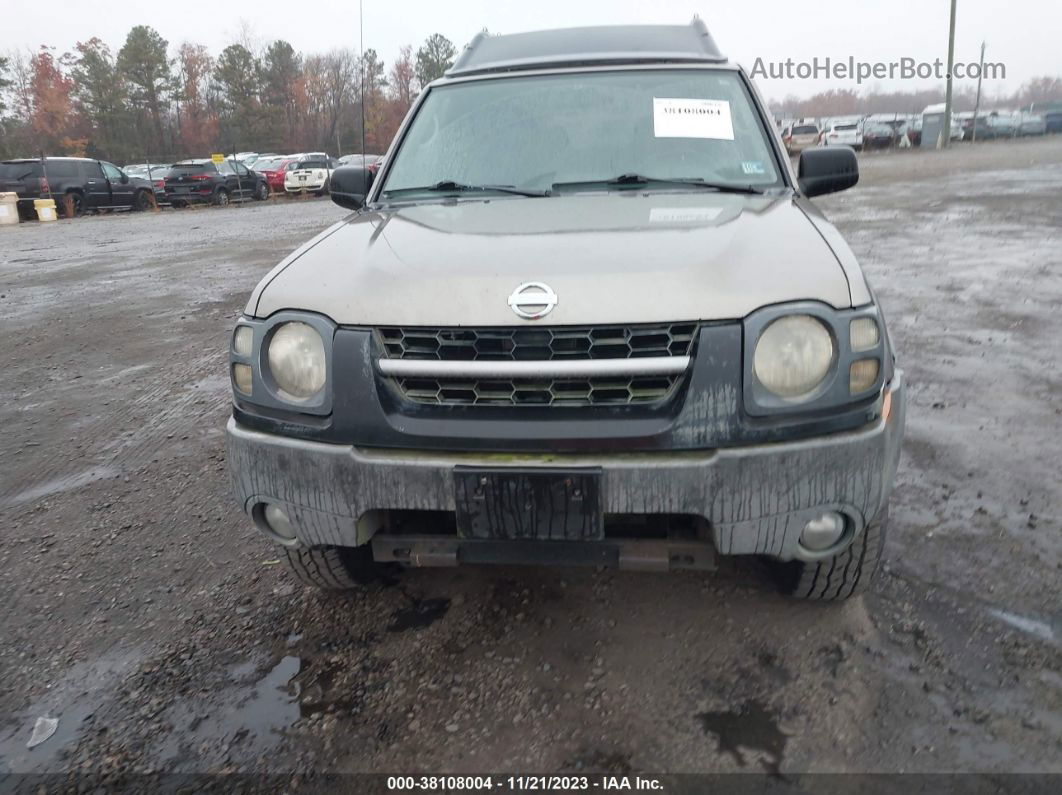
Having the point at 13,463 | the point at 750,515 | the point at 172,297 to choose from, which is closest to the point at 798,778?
the point at 750,515

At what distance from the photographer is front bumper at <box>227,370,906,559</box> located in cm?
202

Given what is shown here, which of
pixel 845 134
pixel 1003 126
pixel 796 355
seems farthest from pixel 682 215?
pixel 1003 126

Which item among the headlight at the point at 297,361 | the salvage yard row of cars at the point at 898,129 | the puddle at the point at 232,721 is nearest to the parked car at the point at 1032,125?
the salvage yard row of cars at the point at 898,129

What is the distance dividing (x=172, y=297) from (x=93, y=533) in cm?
613

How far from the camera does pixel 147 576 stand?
3119 mm

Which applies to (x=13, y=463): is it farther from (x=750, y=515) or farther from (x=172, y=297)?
(x=172, y=297)

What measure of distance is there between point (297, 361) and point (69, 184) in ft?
83.9

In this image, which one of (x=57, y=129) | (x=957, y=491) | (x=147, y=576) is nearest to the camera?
(x=147, y=576)

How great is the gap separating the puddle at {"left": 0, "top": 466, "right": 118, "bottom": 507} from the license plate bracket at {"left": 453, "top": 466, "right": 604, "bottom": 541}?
2.72 m

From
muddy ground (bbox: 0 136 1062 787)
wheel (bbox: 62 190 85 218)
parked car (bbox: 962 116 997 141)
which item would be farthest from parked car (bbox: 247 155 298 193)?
parked car (bbox: 962 116 997 141)

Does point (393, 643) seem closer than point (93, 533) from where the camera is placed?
Yes

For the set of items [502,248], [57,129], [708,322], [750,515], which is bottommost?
[750,515]

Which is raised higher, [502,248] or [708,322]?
[502,248]

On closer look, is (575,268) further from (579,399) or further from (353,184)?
(353,184)
